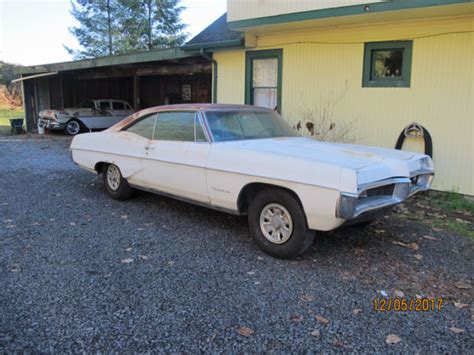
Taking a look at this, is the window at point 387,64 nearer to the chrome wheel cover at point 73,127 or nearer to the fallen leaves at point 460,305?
the fallen leaves at point 460,305

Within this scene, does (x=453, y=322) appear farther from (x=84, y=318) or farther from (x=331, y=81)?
(x=331, y=81)

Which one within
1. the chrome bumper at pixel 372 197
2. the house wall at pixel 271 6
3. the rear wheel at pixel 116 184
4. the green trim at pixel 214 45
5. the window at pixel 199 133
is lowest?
the rear wheel at pixel 116 184

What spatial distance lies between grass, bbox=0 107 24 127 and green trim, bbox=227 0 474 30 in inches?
820

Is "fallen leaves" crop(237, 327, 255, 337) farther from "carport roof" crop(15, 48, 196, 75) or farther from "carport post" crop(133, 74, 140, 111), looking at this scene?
"carport post" crop(133, 74, 140, 111)

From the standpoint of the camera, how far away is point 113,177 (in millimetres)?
6594

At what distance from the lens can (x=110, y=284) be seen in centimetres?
371

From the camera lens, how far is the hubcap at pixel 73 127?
1788 centimetres

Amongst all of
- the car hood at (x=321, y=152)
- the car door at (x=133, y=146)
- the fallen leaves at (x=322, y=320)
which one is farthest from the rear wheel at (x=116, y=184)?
the fallen leaves at (x=322, y=320)

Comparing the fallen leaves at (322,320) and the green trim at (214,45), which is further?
the green trim at (214,45)

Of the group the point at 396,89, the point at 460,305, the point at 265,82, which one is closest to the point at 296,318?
the point at 460,305

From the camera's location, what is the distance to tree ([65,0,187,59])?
3075cm

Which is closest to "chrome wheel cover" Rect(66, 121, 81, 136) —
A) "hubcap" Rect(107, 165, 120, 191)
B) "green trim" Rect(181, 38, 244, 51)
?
"green trim" Rect(181, 38, 244, 51)

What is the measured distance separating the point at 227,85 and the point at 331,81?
2.76 metres

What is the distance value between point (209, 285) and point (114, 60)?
1171 cm
